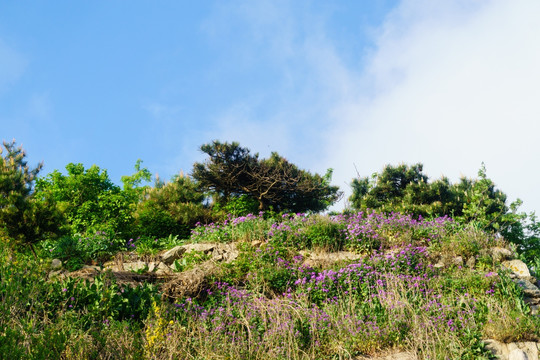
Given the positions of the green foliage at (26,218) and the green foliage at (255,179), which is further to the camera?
the green foliage at (255,179)

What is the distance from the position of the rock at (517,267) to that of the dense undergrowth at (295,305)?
0.42 metres

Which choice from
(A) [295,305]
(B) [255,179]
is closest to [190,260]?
(A) [295,305]

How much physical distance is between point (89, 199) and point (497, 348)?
12.5 meters

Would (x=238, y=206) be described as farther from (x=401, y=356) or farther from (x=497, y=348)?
(x=497, y=348)

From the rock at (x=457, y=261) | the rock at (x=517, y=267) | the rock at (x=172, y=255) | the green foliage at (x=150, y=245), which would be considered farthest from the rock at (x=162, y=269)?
the rock at (x=517, y=267)

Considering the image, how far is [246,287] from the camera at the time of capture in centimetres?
797

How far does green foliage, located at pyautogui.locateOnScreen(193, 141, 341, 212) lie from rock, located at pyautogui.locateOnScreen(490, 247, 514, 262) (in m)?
8.50

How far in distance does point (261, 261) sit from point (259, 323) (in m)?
2.48

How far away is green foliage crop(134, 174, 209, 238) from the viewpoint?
47.7ft

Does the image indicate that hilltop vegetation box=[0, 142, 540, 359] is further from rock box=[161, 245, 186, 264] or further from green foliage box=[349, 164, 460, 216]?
green foliage box=[349, 164, 460, 216]

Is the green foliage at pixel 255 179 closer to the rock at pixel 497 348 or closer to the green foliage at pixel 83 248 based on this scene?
the green foliage at pixel 83 248

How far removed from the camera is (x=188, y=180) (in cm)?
1802

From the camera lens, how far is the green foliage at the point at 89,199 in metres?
13.3

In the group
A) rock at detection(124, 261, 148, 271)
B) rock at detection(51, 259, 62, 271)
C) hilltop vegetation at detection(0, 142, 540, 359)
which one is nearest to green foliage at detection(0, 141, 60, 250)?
hilltop vegetation at detection(0, 142, 540, 359)
